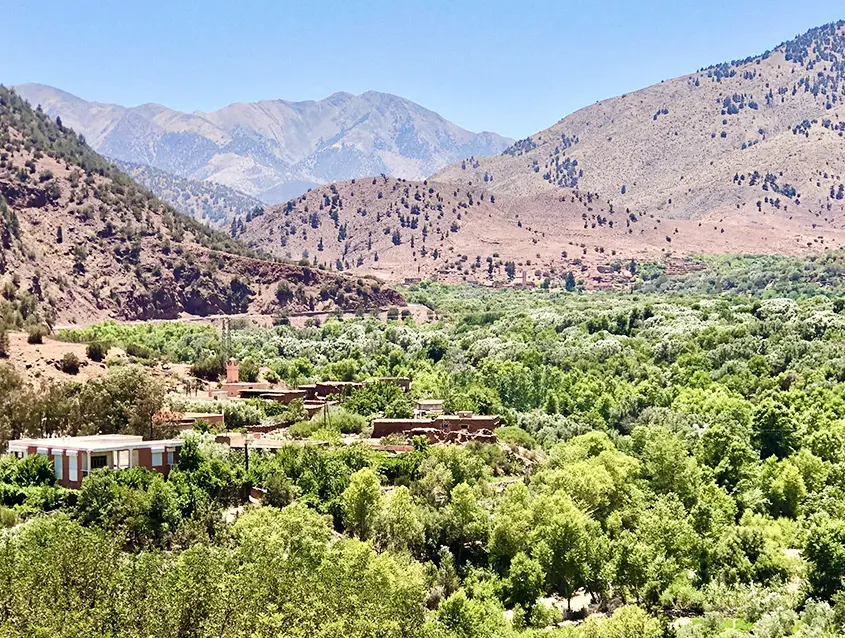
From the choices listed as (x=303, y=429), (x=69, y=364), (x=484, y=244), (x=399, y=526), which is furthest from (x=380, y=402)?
(x=484, y=244)

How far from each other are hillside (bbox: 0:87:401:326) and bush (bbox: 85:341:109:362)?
2805cm

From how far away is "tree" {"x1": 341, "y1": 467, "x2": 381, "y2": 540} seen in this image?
42.5m

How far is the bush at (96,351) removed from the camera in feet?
225

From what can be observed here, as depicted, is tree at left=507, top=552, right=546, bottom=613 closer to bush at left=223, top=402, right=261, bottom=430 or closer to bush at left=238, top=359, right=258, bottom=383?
bush at left=223, top=402, right=261, bottom=430

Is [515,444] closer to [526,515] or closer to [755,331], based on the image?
[526,515]

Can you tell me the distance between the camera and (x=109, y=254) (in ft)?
377

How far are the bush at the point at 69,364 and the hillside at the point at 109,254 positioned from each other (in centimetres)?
3292

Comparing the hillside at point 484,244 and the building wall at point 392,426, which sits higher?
the hillside at point 484,244

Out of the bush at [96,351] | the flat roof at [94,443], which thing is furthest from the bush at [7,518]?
the bush at [96,351]

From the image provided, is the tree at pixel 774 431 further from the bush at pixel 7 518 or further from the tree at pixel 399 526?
the bush at pixel 7 518

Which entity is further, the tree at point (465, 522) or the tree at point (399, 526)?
the tree at point (465, 522)

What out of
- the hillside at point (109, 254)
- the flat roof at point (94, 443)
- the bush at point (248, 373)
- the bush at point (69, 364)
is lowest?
the flat roof at point (94, 443)

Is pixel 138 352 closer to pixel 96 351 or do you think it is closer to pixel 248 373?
pixel 96 351

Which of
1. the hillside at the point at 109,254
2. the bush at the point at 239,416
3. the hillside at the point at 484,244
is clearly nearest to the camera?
the bush at the point at 239,416
